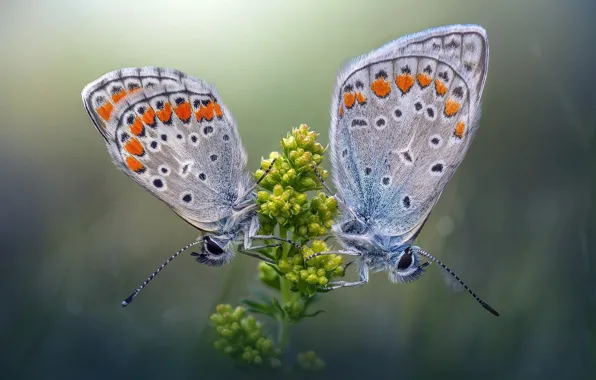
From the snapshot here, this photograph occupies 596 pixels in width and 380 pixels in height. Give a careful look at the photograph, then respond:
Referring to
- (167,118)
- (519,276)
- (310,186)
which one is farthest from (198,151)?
(519,276)

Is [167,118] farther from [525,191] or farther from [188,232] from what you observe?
[525,191]

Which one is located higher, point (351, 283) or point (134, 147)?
point (134, 147)

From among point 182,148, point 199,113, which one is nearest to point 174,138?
point 182,148

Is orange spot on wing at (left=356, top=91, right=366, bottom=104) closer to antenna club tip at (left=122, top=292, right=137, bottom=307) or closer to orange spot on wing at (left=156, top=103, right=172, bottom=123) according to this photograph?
orange spot on wing at (left=156, top=103, right=172, bottom=123)

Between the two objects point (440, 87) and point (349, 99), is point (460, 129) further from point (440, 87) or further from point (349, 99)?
point (349, 99)

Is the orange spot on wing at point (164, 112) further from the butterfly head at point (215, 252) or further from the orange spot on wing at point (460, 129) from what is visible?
the orange spot on wing at point (460, 129)

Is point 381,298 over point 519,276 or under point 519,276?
under
